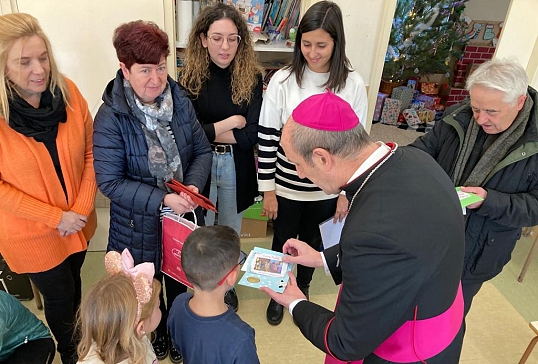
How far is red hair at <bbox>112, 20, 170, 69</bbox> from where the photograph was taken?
5.38 ft

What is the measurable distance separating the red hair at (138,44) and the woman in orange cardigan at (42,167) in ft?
0.98

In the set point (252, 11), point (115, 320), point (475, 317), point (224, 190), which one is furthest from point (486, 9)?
point (115, 320)

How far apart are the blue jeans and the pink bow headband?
88 centimetres

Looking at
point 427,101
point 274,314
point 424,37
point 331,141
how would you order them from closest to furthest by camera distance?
point 331,141 → point 274,314 → point 424,37 → point 427,101

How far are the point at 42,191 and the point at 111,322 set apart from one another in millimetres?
756

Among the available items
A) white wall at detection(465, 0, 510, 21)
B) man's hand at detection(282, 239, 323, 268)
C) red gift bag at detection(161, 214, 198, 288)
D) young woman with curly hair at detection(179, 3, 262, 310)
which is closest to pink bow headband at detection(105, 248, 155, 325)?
red gift bag at detection(161, 214, 198, 288)

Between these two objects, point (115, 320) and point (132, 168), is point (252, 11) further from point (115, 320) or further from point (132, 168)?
point (115, 320)

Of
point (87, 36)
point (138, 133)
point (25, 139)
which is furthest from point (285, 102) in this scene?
point (87, 36)

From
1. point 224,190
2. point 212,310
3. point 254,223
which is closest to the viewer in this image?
point 212,310

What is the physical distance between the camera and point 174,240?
1.86m

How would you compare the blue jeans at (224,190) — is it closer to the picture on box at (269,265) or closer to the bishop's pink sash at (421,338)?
the picture on box at (269,265)

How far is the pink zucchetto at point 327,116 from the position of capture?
1182 millimetres

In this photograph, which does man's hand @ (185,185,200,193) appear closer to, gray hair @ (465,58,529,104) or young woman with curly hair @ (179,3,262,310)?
young woman with curly hair @ (179,3,262,310)

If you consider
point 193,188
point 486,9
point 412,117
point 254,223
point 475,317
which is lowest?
point 475,317
